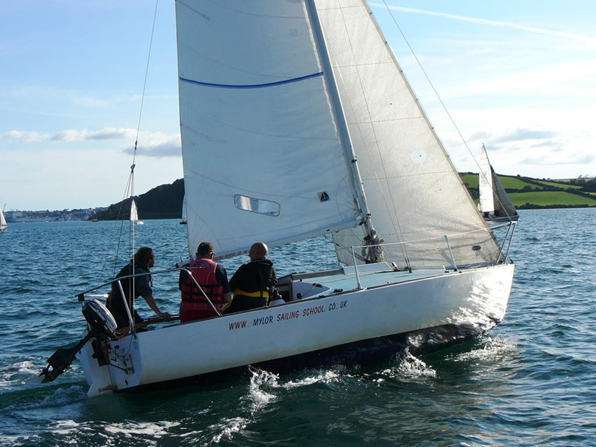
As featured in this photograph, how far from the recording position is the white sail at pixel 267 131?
1077 cm

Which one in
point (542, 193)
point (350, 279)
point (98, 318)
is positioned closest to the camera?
point (98, 318)

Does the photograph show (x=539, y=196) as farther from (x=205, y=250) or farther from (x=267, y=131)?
(x=205, y=250)

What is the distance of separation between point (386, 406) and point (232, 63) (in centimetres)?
573

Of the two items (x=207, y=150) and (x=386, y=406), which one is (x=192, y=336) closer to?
(x=386, y=406)

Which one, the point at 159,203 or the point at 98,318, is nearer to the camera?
the point at 98,318

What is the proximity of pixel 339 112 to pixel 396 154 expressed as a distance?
174cm

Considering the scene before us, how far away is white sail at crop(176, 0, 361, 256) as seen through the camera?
1077 centimetres

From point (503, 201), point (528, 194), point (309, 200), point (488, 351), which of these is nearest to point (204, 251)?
point (309, 200)

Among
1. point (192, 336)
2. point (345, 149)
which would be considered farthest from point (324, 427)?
point (345, 149)

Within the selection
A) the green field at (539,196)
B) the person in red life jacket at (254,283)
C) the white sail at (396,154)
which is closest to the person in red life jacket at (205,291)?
the person in red life jacket at (254,283)

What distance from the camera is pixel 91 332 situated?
871 centimetres

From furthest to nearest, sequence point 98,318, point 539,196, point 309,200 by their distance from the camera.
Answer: point 539,196, point 309,200, point 98,318

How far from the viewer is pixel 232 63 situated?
429 inches

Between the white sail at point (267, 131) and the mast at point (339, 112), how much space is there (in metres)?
0.08
